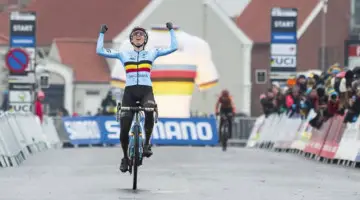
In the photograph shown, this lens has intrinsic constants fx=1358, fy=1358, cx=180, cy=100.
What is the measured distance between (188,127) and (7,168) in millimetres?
18660

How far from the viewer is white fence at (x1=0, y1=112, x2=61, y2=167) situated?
934 inches

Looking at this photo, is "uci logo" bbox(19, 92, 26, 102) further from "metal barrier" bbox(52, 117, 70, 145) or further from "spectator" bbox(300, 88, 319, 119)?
"spectator" bbox(300, 88, 319, 119)

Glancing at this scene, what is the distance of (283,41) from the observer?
43.6 m

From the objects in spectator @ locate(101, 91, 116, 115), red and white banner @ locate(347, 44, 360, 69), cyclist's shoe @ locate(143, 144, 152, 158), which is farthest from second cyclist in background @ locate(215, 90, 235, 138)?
cyclist's shoe @ locate(143, 144, 152, 158)

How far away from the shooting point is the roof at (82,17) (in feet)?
297

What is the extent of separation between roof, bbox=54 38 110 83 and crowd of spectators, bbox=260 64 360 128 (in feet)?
177

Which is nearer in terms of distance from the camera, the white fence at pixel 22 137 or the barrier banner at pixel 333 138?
the white fence at pixel 22 137

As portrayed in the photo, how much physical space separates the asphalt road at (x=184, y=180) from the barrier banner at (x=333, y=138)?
19.5 inches

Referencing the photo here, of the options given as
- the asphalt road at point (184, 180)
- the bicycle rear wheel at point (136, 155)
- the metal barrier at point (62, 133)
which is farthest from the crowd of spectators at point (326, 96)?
the metal barrier at point (62, 133)

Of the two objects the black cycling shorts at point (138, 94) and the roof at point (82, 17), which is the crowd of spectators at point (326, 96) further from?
the roof at point (82, 17)

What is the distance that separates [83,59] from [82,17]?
3.14 metres

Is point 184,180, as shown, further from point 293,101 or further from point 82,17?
point 82,17

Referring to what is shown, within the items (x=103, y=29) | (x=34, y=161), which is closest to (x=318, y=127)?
(x=34, y=161)

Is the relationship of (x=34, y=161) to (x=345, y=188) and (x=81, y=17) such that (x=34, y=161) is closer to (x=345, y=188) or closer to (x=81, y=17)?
(x=345, y=188)
